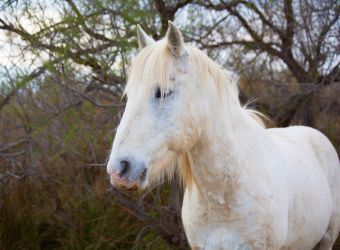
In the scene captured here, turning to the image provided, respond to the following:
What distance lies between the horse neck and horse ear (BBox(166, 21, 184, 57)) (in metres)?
0.40

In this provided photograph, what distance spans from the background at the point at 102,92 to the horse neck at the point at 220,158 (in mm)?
1486

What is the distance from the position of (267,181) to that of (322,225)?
3.37ft

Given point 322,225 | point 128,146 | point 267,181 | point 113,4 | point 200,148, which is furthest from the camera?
point 113,4

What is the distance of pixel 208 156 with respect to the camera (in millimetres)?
2895

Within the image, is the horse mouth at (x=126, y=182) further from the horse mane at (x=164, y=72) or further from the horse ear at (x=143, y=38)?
the horse ear at (x=143, y=38)

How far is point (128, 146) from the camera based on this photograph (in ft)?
8.07

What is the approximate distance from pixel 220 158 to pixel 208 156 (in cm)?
7

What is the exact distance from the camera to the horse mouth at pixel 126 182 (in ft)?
7.89

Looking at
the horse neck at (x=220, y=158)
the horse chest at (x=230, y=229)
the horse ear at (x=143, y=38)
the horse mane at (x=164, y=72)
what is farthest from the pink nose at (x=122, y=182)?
the horse ear at (x=143, y=38)

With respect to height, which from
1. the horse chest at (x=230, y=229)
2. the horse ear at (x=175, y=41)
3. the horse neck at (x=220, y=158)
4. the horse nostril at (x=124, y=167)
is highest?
the horse ear at (x=175, y=41)

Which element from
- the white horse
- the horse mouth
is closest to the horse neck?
the white horse

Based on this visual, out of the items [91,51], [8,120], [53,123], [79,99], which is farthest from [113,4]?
[8,120]

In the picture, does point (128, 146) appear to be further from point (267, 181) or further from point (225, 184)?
point (267, 181)

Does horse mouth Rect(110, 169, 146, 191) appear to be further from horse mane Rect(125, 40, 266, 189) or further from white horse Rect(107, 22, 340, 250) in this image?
horse mane Rect(125, 40, 266, 189)
